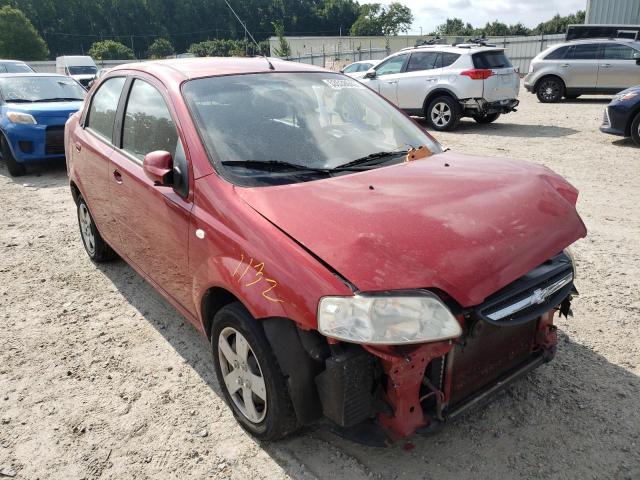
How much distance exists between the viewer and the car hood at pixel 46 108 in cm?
813

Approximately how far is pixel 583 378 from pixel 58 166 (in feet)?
30.4

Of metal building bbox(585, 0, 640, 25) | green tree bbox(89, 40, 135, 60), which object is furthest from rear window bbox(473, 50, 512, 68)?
green tree bbox(89, 40, 135, 60)

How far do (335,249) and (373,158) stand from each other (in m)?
1.11

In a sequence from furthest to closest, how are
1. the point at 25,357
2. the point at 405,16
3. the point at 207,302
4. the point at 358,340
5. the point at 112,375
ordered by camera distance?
the point at 405,16, the point at 25,357, the point at 112,375, the point at 207,302, the point at 358,340

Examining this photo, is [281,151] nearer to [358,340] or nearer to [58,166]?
[358,340]

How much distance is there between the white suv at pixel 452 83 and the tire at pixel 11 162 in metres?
6.62

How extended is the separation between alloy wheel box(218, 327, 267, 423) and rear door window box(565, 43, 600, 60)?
14920 mm

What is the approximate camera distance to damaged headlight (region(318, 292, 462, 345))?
6.17 feet

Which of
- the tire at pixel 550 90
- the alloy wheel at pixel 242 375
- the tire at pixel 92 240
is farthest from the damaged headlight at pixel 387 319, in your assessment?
the tire at pixel 550 90

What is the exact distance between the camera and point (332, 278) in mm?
1940

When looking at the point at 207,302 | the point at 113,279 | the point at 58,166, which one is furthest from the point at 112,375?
the point at 58,166

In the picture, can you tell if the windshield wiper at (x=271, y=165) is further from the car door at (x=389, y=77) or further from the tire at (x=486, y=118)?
the tire at (x=486, y=118)

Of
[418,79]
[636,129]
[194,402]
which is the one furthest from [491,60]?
[194,402]

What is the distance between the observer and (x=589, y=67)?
13969 millimetres
